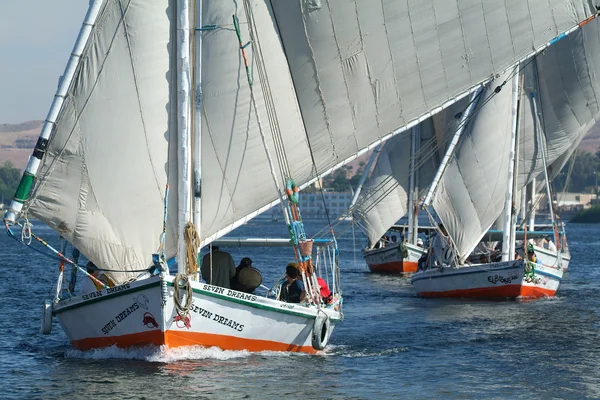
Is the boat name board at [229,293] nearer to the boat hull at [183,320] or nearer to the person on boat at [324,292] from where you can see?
the boat hull at [183,320]

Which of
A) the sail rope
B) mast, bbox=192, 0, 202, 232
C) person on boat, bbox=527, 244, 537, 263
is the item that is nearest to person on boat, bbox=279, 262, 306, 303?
mast, bbox=192, 0, 202, 232

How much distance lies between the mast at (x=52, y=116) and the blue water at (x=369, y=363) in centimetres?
357

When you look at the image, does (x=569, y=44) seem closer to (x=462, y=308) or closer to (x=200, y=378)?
(x=462, y=308)

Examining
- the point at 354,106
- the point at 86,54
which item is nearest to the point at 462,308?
the point at 354,106

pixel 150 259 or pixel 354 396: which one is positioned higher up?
pixel 150 259

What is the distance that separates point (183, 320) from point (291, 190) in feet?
13.2

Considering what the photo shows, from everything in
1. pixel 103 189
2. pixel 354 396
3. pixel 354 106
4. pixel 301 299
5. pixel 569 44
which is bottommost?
pixel 354 396

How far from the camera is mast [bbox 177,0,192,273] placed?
73.3 ft

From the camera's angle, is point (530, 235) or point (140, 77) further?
point (530, 235)

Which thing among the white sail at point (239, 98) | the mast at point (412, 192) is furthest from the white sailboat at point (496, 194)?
the mast at point (412, 192)

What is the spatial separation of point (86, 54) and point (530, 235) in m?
35.5

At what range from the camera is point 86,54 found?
21.8m

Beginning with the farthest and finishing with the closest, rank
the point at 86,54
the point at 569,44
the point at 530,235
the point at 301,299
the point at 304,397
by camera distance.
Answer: the point at 530,235, the point at 569,44, the point at 301,299, the point at 86,54, the point at 304,397

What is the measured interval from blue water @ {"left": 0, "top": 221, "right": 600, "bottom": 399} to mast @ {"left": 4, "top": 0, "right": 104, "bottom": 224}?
3565mm
